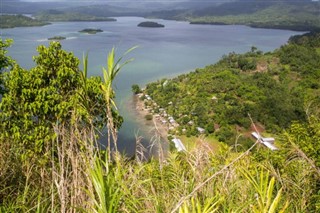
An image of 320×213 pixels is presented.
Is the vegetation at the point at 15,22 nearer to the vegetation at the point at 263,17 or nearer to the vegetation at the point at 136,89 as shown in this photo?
the vegetation at the point at 263,17

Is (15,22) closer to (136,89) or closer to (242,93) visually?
(136,89)

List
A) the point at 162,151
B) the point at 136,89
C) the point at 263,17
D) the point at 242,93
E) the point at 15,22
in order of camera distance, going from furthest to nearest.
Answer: the point at 263,17
the point at 15,22
the point at 136,89
the point at 242,93
the point at 162,151

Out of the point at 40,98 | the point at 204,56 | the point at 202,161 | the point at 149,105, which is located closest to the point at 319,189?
the point at 202,161

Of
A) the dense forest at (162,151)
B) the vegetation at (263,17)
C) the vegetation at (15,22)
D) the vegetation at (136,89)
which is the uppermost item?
the vegetation at (263,17)

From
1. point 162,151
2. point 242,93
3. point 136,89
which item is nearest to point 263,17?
point 242,93

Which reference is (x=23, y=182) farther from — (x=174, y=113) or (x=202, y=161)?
(x=174, y=113)

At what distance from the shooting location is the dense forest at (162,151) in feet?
4.39

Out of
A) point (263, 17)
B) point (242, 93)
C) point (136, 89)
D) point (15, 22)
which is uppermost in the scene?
point (263, 17)

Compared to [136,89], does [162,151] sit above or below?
above

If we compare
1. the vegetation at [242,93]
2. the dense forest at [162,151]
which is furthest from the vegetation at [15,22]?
the dense forest at [162,151]

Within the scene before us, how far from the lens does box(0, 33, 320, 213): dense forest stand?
134 centimetres

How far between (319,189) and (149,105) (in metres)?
18.4

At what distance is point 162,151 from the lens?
5.56ft

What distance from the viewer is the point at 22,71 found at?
3949mm
